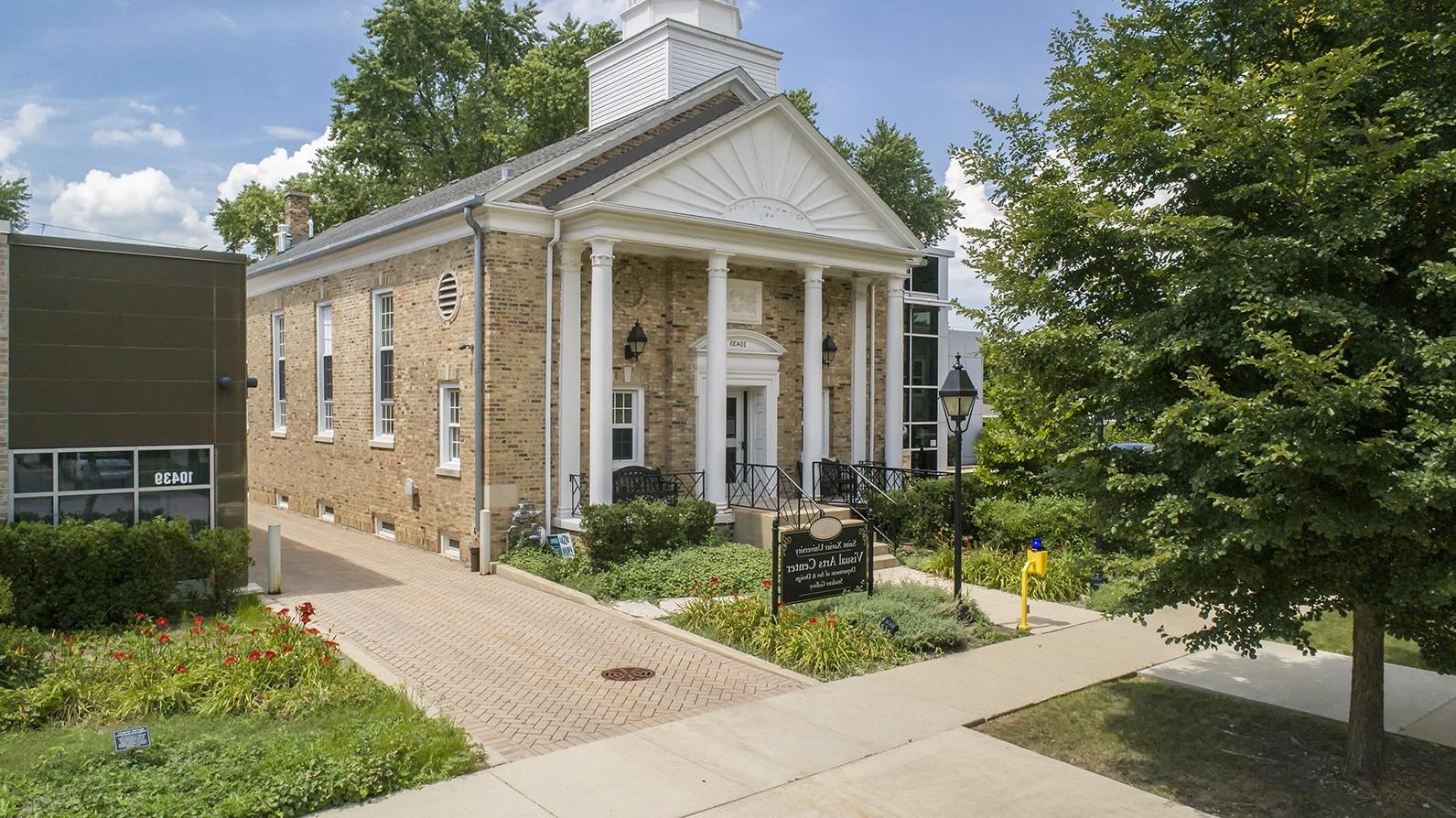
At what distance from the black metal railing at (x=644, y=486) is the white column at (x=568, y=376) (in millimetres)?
170

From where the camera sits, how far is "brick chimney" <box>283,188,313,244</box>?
28766 millimetres

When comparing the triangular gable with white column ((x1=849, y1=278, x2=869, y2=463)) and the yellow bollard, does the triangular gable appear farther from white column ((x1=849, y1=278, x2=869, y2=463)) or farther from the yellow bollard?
the yellow bollard

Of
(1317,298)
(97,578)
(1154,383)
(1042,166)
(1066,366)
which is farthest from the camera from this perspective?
(97,578)

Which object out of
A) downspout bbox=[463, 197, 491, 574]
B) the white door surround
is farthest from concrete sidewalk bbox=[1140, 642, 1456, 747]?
downspout bbox=[463, 197, 491, 574]

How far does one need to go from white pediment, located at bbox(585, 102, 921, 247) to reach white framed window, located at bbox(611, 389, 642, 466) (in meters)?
3.40

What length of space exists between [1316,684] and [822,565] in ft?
16.5

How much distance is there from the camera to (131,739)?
254 inches

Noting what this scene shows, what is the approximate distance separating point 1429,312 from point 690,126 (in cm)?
1380

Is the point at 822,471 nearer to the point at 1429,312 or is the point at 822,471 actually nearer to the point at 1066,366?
the point at 1066,366

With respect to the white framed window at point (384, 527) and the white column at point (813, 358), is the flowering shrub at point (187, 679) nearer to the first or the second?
the white framed window at point (384, 527)

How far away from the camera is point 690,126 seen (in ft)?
59.3

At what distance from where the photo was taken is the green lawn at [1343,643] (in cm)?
1041

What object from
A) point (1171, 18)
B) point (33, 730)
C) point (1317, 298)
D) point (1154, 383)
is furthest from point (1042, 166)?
point (33, 730)

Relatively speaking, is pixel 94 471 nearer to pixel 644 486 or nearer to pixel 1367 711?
pixel 644 486
